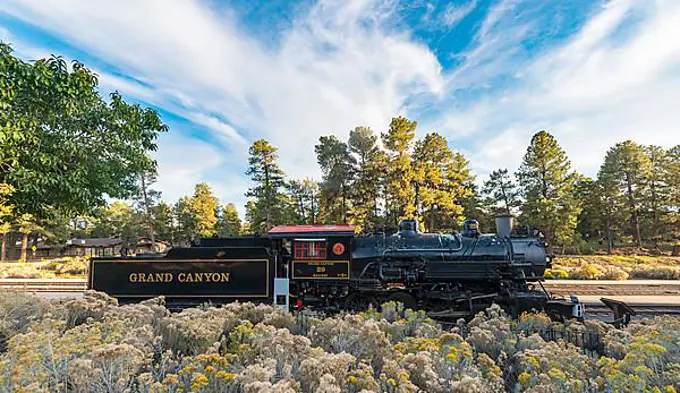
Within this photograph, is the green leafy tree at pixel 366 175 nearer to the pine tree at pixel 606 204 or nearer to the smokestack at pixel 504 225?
the smokestack at pixel 504 225

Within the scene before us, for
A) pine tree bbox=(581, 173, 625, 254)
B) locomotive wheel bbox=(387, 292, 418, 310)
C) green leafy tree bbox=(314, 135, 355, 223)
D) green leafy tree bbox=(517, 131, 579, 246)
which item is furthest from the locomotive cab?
pine tree bbox=(581, 173, 625, 254)

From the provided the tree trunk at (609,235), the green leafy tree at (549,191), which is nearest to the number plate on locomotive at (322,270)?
the green leafy tree at (549,191)

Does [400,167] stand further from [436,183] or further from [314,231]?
[314,231]

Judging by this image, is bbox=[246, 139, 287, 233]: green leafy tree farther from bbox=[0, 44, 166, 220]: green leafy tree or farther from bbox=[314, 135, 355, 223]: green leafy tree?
bbox=[0, 44, 166, 220]: green leafy tree

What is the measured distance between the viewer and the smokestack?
9.03m

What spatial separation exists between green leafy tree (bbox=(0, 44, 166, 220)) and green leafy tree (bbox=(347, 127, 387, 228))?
19738mm

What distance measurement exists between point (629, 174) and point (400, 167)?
28.4 m

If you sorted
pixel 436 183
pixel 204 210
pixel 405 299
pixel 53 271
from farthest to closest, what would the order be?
pixel 204 210 < pixel 436 183 < pixel 53 271 < pixel 405 299

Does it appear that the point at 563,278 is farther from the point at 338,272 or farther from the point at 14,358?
the point at 14,358

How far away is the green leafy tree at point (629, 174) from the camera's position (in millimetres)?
36500

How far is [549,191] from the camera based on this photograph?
29.9 metres

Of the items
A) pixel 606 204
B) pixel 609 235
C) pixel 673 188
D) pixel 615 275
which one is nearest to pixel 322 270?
pixel 615 275

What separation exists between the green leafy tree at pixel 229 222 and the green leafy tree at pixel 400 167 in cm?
2718

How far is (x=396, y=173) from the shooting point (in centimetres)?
2552
